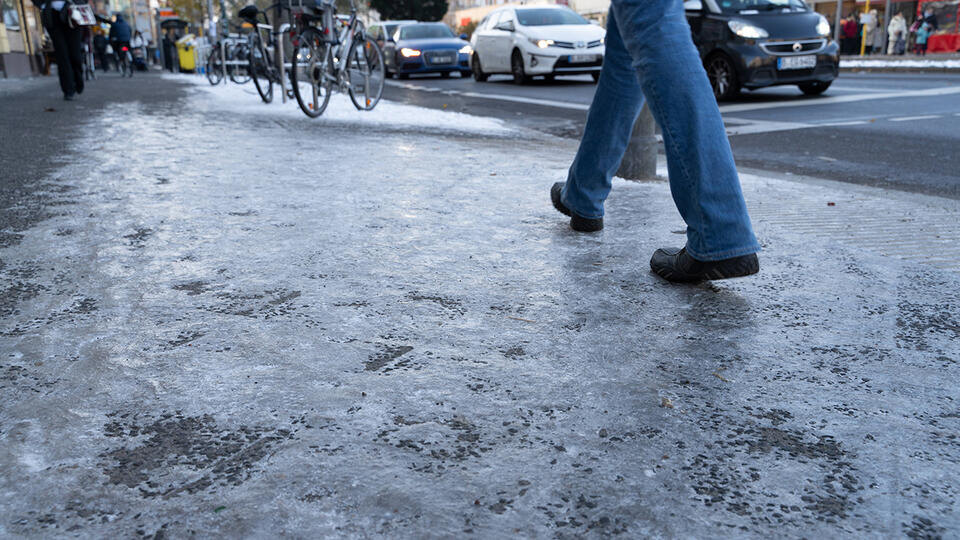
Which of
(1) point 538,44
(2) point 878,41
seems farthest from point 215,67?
(2) point 878,41

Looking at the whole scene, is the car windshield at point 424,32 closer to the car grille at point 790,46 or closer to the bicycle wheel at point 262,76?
the bicycle wheel at point 262,76

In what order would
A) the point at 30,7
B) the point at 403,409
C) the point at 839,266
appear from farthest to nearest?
the point at 30,7 < the point at 839,266 < the point at 403,409

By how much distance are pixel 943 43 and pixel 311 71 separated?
33038 millimetres

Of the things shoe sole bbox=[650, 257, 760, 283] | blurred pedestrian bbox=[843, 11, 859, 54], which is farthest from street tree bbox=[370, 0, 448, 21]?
shoe sole bbox=[650, 257, 760, 283]

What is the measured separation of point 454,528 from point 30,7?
2880cm

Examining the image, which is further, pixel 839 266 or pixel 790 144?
pixel 790 144

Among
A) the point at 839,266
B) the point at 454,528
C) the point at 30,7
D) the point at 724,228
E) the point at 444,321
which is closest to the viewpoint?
the point at 454,528

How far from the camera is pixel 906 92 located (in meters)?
11.6

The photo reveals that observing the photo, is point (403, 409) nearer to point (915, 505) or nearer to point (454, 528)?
point (454, 528)

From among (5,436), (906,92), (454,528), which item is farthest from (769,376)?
(906,92)

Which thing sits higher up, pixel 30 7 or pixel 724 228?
pixel 30 7

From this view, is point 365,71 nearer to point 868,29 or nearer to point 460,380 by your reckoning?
point 460,380

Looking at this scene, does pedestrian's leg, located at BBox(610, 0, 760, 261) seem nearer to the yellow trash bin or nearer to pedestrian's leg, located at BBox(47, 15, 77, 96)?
pedestrian's leg, located at BBox(47, 15, 77, 96)

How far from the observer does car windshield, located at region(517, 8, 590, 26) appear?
1692cm
